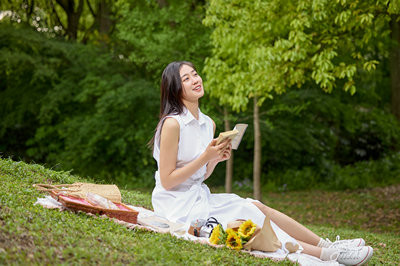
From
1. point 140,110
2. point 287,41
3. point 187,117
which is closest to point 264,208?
point 187,117

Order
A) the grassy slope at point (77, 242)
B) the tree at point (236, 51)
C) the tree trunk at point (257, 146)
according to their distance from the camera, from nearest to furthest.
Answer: the grassy slope at point (77, 242) < the tree at point (236, 51) < the tree trunk at point (257, 146)

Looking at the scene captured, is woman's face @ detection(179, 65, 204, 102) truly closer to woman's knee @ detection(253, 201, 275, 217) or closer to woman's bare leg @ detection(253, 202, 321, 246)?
woman's knee @ detection(253, 201, 275, 217)

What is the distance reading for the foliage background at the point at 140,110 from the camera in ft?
37.1

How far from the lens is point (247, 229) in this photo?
12.5 ft

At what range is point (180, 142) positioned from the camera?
416cm

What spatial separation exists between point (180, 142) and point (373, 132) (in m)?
13.4

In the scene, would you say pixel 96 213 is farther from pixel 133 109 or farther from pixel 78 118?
pixel 78 118

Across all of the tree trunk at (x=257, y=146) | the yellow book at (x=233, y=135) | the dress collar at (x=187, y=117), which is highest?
the dress collar at (x=187, y=117)

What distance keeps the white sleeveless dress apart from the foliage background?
6395mm

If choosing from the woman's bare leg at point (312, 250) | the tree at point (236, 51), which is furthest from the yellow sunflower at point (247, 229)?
the tree at point (236, 51)

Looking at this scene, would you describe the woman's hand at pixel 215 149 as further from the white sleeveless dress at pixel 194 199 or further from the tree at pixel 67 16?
the tree at pixel 67 16

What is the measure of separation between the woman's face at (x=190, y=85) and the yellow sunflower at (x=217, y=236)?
1164 millimetres

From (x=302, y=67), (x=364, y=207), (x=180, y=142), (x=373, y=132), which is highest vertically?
(x=302, y=67)

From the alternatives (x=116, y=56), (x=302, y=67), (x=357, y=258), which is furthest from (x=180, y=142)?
(x=116, y=56)
